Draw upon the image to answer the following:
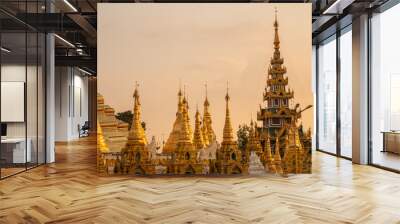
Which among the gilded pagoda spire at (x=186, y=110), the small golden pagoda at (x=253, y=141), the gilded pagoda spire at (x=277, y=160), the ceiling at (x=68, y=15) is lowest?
the gilded pagoda spire at (x=277, y=160)

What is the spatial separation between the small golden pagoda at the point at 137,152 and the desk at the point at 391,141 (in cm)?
484

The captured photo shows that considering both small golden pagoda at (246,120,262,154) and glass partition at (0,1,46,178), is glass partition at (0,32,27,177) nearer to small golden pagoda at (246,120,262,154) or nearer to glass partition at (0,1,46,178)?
glass partition at (0,1,46,178)

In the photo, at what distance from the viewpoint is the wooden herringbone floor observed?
4566 millimetres

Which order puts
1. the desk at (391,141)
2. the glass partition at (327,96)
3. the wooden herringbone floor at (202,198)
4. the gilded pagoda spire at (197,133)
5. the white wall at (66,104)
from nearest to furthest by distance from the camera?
the wooden herringbone floor at (202,198)
the gilded pagoda spire at (197,133)
the desk at (391,141)
the glass partition at (327,96)
the white wall at (66,104)

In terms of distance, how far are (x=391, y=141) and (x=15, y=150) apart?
7522mm

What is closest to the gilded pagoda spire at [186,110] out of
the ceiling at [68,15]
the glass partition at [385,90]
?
the ceiling at [68,15]

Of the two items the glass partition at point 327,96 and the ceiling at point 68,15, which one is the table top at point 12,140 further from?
the glass partition at point 327,96

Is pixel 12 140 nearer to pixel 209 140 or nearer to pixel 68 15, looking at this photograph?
pixel 68 15

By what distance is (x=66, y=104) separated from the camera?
18.1 metres

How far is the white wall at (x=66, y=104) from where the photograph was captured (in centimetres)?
1797

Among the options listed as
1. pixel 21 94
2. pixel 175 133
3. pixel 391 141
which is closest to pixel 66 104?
pixel 21 94

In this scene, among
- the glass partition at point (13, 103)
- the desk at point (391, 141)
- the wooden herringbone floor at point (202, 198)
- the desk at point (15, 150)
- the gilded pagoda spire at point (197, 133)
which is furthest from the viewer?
the desk at point (391, 141)

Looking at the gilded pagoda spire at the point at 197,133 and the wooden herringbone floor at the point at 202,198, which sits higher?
the gilded pagoda spire at the point at 197,133

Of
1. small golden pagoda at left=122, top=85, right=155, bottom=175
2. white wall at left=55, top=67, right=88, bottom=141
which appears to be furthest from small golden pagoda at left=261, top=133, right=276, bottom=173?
white wall at left=55, top=67, right=88, bottom=141
